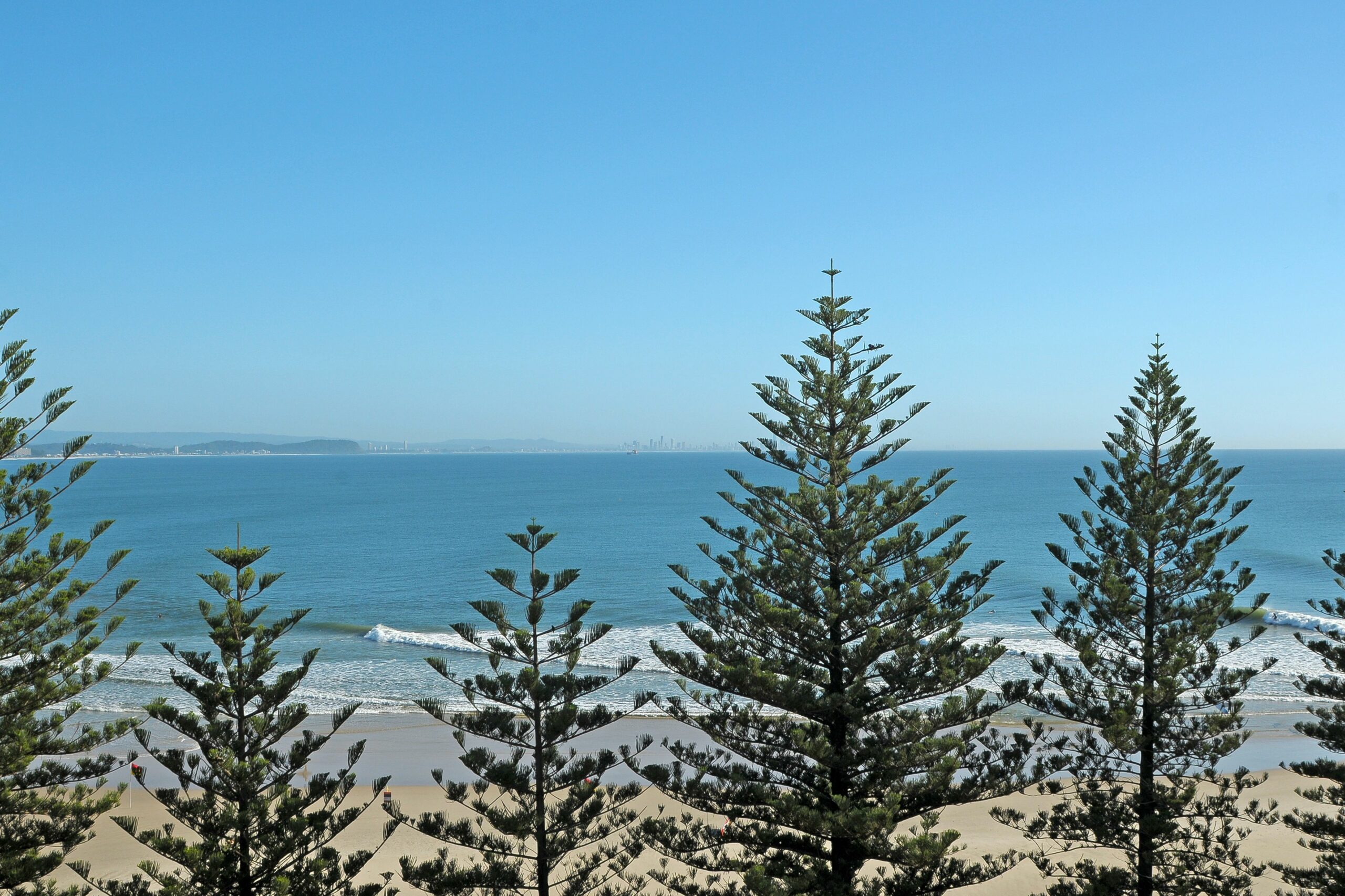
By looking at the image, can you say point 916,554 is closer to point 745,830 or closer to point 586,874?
point 745,830

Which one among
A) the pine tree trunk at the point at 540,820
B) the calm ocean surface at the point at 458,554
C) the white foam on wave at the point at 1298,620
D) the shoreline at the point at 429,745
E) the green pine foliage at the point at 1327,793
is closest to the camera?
the pine tree trunk at the point at 540,820

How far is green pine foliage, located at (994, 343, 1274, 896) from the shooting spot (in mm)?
10266

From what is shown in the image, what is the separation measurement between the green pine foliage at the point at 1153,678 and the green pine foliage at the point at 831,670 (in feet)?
3.85

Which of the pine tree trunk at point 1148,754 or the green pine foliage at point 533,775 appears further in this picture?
the pine tree trunk at point 1148,754

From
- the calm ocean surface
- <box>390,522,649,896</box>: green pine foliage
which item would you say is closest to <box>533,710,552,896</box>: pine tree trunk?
<box>390,522,649,896</box>: green pine foliage

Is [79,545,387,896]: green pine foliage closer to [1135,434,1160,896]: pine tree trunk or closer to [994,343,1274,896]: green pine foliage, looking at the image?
[994,343,1274,896]: green pine foliage

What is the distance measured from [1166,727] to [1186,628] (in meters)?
1.20

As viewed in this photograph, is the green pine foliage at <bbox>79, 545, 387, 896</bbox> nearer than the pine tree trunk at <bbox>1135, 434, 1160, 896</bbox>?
Yes

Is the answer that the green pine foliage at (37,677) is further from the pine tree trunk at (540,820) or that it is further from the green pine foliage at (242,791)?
the pine tree trunk at (540,820)

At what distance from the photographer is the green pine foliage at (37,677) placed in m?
9.62

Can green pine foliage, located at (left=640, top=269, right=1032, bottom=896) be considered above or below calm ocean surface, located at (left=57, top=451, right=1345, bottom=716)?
above

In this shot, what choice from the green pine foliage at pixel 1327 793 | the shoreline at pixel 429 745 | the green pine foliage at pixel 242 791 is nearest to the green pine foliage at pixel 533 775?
the green pine foliage at pixel 242 791

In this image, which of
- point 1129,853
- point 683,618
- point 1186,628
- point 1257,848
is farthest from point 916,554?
point 683,618

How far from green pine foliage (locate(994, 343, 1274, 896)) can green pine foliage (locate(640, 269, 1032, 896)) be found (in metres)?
1.17
